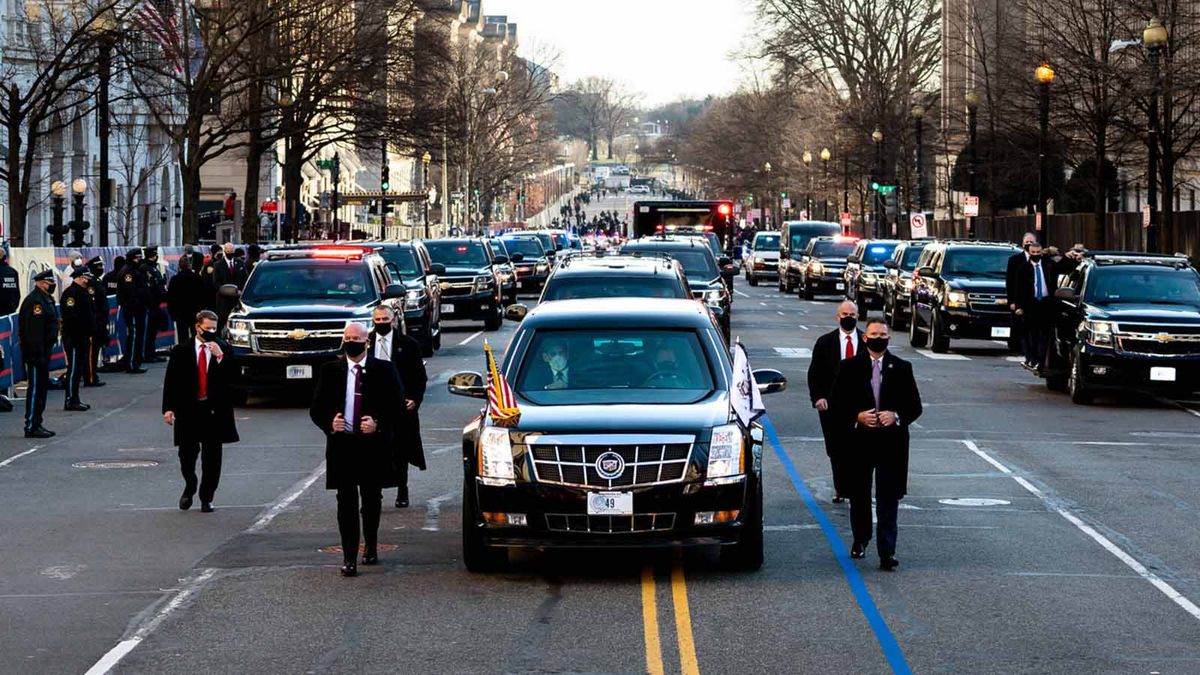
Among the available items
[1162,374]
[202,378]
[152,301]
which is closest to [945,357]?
[1162,374]

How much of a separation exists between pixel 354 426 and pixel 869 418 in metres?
3.22

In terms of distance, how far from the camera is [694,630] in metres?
11.0

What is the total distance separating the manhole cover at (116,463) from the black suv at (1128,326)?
11838mm

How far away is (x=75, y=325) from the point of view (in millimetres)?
25344

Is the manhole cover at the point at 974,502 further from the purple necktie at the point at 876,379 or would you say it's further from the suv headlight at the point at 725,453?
the suv headlight at the point at 725,453

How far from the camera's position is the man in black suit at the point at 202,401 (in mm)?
16219

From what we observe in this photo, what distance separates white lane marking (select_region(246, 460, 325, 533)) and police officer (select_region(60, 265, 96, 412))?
6.88 m

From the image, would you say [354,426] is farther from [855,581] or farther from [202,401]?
[202,401]

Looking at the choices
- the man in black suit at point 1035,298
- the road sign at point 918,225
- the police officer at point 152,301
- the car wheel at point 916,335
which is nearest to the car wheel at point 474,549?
the man in black suit at point 1035,298

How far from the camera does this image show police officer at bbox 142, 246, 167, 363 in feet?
105

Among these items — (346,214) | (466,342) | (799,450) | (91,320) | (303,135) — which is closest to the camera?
(799,450)

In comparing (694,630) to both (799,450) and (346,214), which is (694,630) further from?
(346,214)

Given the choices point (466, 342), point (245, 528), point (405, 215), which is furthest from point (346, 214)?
point (245, 528)

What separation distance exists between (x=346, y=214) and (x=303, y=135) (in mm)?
51187
